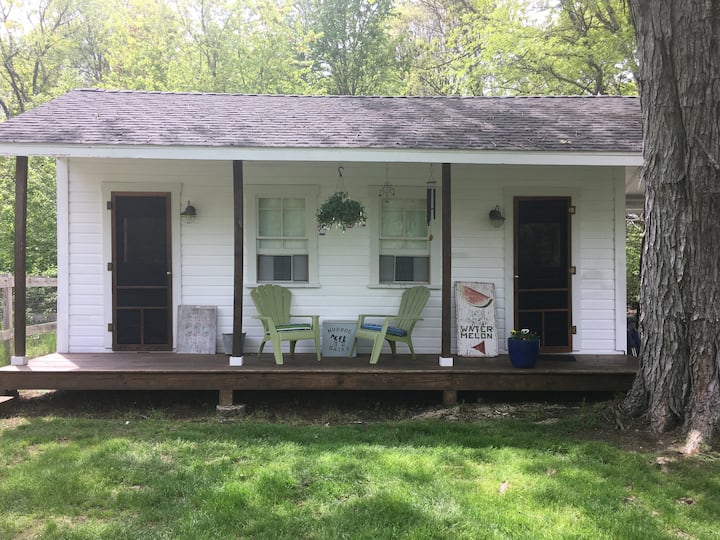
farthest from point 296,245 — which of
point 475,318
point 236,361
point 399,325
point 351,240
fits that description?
point 475,318

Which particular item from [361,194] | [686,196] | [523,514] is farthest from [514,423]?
[361,194]

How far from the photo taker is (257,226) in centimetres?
598

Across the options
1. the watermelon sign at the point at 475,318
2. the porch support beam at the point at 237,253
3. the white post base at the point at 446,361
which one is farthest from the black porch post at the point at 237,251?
the watermelon sign at the point at 475,318

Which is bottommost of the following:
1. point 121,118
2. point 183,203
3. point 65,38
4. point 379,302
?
point 379,302

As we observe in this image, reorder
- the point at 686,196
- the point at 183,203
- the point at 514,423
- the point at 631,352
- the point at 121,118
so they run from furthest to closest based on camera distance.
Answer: the point at 631,352, the point at 183,203, the point at 121,118, the point at 514,423, the point at 686,196

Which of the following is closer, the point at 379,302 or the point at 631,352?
the point at 379,302

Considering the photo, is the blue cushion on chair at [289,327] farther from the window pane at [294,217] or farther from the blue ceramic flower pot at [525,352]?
the blue ceramic flower pot at [525,352]

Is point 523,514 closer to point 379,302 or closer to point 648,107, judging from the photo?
point 648,107

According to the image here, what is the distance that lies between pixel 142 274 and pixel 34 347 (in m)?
2.92

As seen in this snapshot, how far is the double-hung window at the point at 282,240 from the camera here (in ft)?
19.7

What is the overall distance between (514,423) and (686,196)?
6.98ft

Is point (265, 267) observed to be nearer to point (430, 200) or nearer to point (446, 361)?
point (430, 200)

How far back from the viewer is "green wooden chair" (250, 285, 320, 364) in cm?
509

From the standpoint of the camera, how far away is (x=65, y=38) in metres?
16.9
